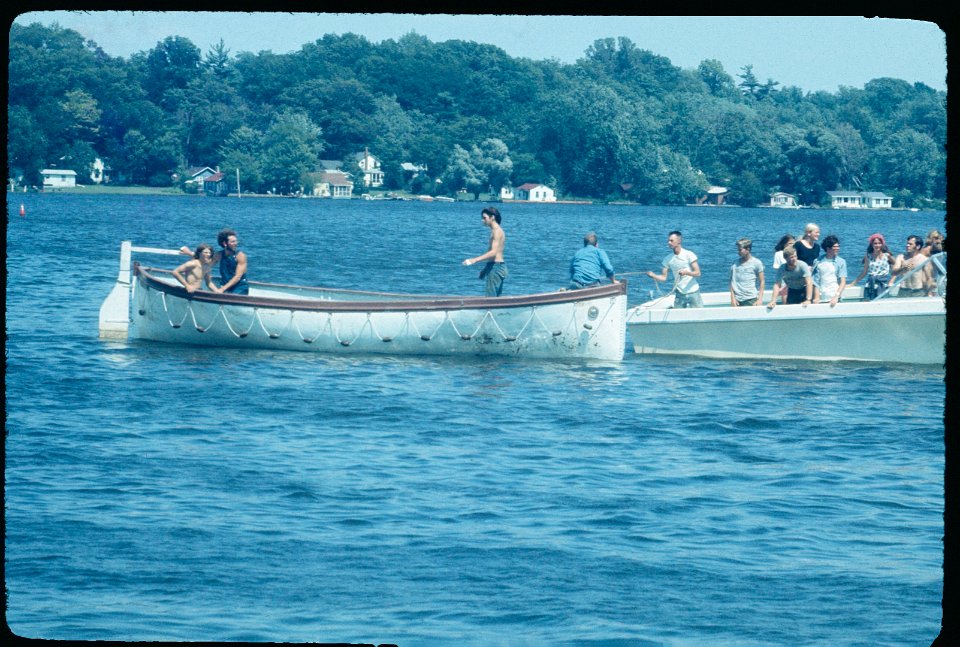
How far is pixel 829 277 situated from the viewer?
67.1ft

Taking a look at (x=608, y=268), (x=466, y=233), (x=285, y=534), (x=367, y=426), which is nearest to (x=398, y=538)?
(x=285, y=534)

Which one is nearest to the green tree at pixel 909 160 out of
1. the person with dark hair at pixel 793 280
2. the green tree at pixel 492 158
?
the green tree at pixel 492 158

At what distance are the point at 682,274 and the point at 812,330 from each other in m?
2.03

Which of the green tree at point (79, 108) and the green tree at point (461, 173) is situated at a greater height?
the green tree at point (79, 108)

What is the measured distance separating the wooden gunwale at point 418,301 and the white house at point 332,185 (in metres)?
115

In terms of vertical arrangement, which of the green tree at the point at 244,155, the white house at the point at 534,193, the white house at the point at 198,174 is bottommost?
the white house at the point at 534,193

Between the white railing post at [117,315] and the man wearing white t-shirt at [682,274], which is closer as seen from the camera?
the man wearing white t-shirt at [682,274]

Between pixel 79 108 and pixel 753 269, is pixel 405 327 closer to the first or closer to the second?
pixel 753 269

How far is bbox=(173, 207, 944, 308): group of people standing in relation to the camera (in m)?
20.4

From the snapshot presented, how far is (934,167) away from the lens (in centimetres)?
12031

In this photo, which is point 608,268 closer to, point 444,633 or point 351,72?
point 444,633

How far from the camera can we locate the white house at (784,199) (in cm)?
13150

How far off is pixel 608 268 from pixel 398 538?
10303 mm

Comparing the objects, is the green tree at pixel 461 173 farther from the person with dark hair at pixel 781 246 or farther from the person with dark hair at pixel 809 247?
the person with dark hair at pixel 809 247
